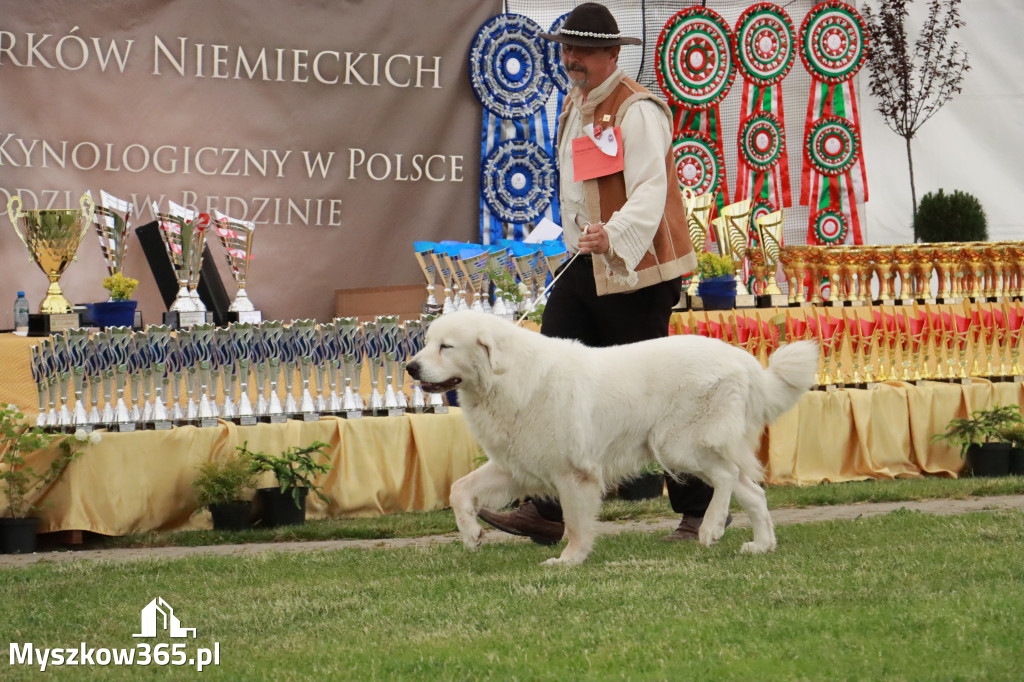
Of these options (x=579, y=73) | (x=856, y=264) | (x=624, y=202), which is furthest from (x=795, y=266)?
(x=579, y=73)

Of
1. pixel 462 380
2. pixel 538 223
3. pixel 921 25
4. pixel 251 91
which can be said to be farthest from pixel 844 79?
pixel 462 380

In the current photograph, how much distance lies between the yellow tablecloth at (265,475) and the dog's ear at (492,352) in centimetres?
229

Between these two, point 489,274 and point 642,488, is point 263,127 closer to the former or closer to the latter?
point 489,274

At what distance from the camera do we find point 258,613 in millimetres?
4039

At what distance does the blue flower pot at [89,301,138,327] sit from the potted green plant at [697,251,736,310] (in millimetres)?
3708

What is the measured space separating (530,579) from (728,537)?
4.50 ft

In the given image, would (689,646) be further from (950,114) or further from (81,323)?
(950,114)

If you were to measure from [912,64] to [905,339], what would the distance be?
3.45 meters

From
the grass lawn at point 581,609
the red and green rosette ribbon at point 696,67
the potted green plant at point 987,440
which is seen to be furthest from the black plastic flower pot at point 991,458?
the red and green rosette ribbon at point 696,67

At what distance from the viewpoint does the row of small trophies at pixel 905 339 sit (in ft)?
26.9

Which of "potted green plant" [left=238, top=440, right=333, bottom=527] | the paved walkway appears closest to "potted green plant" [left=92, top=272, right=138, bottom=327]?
"potted green plant" [left=238, top=440, right=333, bottom=527]

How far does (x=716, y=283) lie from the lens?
27.3 feet

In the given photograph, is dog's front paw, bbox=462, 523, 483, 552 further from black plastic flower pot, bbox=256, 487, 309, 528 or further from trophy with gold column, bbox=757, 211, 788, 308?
trophy with gold column, bbox=757, 211, 788, 308

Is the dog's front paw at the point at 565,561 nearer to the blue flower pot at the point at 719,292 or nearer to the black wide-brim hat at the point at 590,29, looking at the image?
the black wide-brim hat at the point at 590,29
